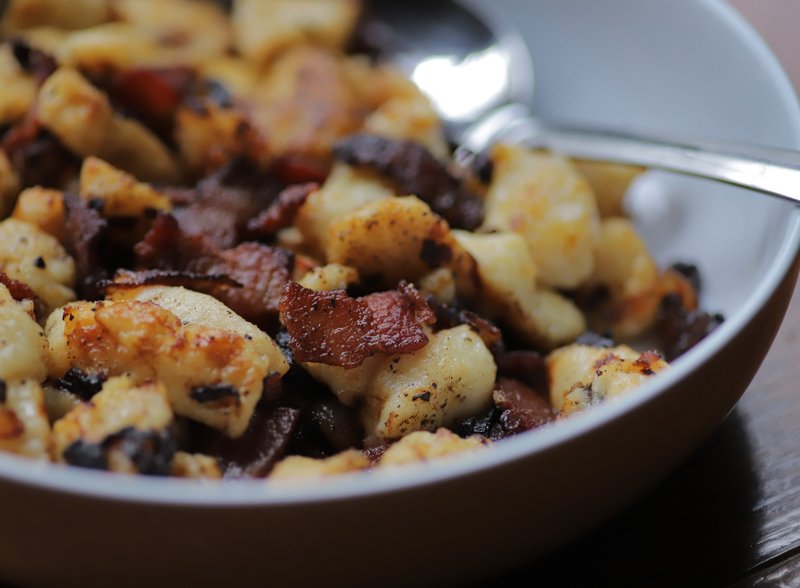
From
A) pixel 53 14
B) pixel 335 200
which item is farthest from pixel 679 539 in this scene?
pixel 53 14

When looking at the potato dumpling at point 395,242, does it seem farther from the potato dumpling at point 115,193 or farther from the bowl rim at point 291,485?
the bowl rim at point 291,485

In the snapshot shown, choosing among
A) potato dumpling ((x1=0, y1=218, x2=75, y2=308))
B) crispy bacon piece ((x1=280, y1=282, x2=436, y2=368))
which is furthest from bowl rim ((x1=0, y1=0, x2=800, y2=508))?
potato dumpling ((x1=0, y1=218, x2=75, y2=308))

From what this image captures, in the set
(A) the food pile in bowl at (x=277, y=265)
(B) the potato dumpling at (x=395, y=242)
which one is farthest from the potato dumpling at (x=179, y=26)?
(B) the potato dumpling at (x=395, y=242)

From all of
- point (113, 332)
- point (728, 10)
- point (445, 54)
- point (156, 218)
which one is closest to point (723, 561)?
point (113, 332)

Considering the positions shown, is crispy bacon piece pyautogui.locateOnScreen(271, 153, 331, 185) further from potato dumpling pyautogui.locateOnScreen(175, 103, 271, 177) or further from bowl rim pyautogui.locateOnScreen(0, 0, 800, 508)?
bowl rim pyautogui.locateOnScreen(0, 0, 800, 508)

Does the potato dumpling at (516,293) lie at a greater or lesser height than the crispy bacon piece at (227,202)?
greater

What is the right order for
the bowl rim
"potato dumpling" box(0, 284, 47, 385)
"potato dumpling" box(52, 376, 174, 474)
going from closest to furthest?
the bowl rim < "potato dumpling" box(52, 376, 174, 474) < "potato dumpling" box(0, 284, 47, 385)

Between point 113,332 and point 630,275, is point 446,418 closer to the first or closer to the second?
point 113,332
